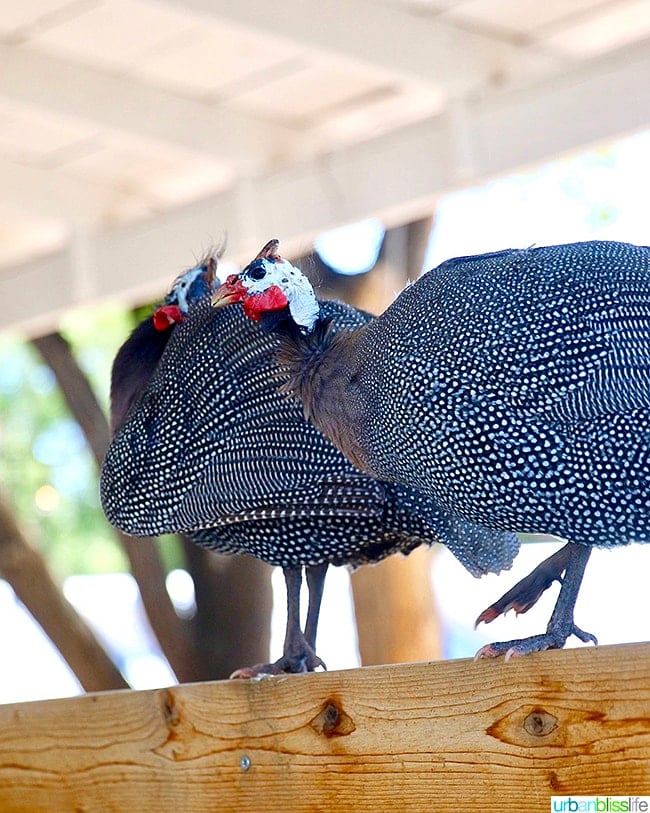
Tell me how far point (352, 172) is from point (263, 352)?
2.17 meters

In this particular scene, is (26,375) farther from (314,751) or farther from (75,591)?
(314,751)

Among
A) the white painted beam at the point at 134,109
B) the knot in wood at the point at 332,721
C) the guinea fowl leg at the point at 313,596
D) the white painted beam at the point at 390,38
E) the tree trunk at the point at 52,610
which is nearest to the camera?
the knot in wood at the point at 332,721

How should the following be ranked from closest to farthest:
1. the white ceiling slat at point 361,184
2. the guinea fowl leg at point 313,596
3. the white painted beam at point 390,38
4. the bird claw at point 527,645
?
the bird claw at point 527,645 → the guinea fowl leg at point 313,596 → the white painted beam at point 390,38 → the white ceiling slat at point 361,184

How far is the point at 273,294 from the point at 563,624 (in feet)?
2.14

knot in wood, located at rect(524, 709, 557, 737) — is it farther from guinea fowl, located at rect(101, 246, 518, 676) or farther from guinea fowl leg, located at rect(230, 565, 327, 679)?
guinea fowl leg, located at rect(230, 565, 327, 679)

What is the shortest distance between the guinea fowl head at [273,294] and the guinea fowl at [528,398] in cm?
18

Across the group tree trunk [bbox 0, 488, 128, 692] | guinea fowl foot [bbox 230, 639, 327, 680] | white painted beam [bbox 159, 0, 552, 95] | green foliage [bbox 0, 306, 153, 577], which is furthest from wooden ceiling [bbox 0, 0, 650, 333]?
green foliage [bbox 0, 306, 153, 577]

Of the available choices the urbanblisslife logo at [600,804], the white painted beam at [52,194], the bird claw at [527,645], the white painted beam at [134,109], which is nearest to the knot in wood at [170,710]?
the bird claw at [527,645]

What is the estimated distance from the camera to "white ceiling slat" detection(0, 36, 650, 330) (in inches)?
139

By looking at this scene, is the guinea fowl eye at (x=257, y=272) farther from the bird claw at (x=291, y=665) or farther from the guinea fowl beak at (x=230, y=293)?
the bird claw at (x=291, y=665)

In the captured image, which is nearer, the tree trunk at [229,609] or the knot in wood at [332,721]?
the knot in wood at [332,721]

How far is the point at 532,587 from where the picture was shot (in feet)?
6.15

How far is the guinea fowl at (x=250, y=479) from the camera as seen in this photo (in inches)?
78.6

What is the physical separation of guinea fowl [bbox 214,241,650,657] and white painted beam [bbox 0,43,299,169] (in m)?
2.47
